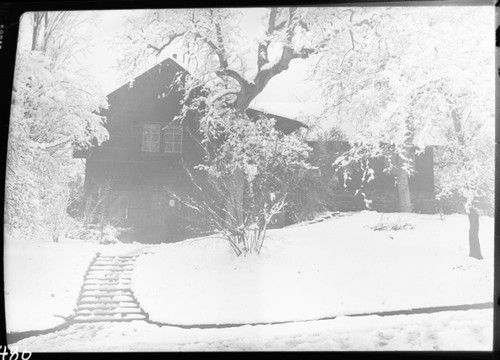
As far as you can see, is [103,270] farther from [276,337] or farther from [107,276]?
[276,337]

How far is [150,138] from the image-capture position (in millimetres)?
2621

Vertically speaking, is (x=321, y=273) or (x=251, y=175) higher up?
(x=251, y=175)

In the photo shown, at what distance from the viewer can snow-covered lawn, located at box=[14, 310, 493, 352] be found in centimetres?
246

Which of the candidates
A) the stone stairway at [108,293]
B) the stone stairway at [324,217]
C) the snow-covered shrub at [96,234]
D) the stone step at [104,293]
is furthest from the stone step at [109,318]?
the stone stairway at [324,217]

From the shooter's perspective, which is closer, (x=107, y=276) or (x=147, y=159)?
(x=107, y=276)

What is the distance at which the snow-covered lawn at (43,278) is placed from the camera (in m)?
2.48

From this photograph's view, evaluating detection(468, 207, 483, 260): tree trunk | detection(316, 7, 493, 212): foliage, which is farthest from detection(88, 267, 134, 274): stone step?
detection(468, 207, 483, 260): tree trunk

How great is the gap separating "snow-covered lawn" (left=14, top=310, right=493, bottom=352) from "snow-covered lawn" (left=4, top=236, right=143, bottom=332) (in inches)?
4.4

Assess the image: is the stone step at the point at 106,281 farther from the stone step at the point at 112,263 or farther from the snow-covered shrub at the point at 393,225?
the snow-covered shrub at the point at 393,225

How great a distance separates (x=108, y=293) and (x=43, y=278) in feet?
1.22
